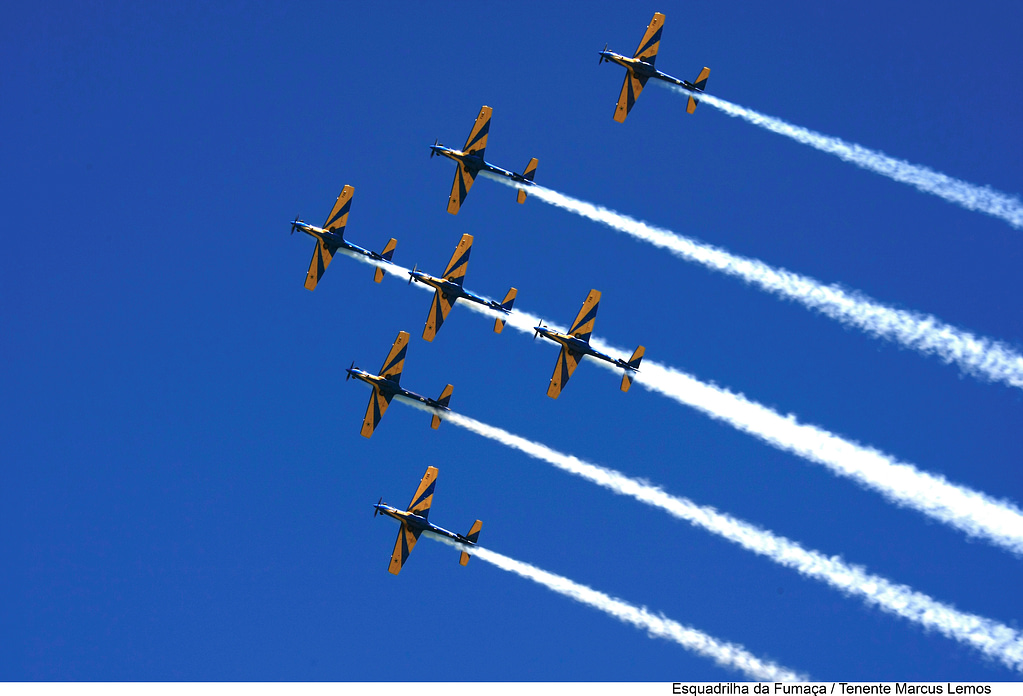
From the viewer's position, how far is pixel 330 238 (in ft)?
257

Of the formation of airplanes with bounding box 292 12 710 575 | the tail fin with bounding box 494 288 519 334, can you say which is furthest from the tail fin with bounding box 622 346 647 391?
the tail fin with bounding box 494 288 519 334

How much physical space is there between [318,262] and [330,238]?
67.2 inches

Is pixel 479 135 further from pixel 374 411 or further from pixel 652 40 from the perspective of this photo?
pixel 374 411

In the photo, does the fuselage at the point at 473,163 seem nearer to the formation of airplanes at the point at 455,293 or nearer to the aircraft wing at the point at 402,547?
Answer: the formation of airplanes at the point at 455,293

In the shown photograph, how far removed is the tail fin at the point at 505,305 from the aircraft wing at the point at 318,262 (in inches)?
450

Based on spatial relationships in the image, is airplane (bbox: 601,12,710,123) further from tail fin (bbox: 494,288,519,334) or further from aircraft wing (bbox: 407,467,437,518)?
aircraft wing (bbox: 407,467,437,518)

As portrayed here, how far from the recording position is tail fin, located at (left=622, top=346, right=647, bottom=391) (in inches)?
2936

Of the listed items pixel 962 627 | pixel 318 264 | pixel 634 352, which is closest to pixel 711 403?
pixel 634 352

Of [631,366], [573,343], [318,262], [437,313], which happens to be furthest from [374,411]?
[631,366]

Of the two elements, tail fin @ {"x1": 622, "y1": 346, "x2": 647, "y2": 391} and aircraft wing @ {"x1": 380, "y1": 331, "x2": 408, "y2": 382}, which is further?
aircraft wing @ {"x1": 380, "y1": 331, "x2": 408, "y2": 382}

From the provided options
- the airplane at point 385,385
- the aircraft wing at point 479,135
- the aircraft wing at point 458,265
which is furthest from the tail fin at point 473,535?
the aircraft wing at point 479,135
